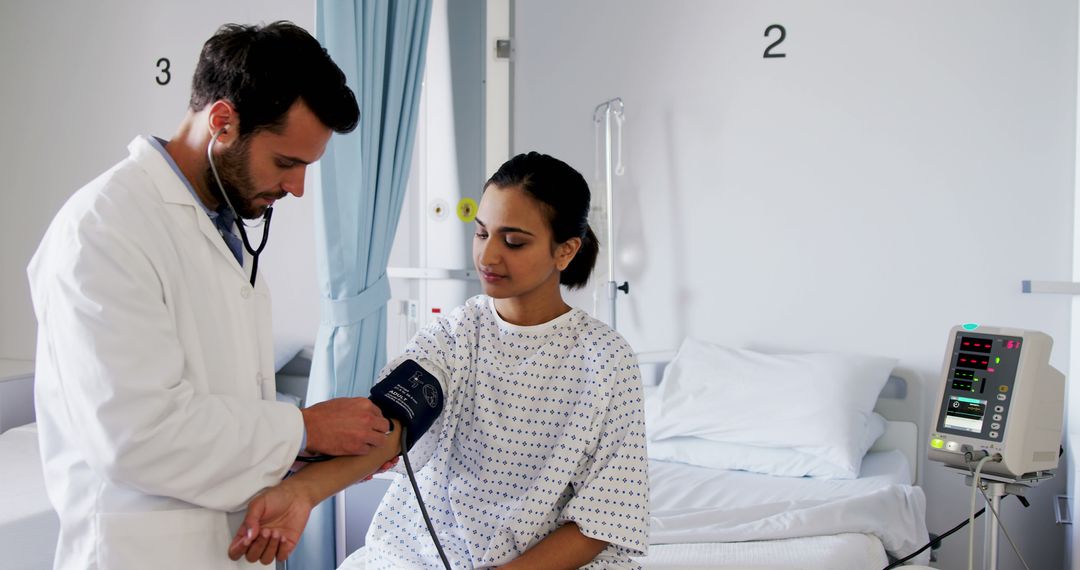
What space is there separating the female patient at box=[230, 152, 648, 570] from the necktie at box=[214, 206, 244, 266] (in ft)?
1.04

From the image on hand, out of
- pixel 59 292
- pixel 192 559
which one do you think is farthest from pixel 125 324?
pixel 192 559

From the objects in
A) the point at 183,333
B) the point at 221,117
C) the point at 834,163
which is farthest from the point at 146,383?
the point at 834,163

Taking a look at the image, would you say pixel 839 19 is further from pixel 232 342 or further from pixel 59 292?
pixel 59 292

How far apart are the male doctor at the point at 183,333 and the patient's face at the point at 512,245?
0.28m

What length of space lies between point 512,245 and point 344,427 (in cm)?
39

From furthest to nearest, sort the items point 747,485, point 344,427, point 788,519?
point 747,485 < point 788,519 < point 344,427

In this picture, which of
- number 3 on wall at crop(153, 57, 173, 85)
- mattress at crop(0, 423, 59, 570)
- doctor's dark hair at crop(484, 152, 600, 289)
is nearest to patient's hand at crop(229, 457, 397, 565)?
doctor's dark hair at crop(484, 152, 600, 289)

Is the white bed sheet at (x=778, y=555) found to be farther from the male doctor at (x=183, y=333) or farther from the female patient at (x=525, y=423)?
the male doctor at (x=183, y=333)

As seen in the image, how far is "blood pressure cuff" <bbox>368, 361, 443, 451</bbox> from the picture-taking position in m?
1.28

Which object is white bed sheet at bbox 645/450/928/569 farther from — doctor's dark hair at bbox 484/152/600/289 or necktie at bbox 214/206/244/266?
necktie at bbox 214/206/244/266

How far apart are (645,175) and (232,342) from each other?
2.15 meters

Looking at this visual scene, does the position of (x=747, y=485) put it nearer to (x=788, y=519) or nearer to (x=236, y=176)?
(x=788, y=519)

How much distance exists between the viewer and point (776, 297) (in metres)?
2.93

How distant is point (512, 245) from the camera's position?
1404 millimetres
